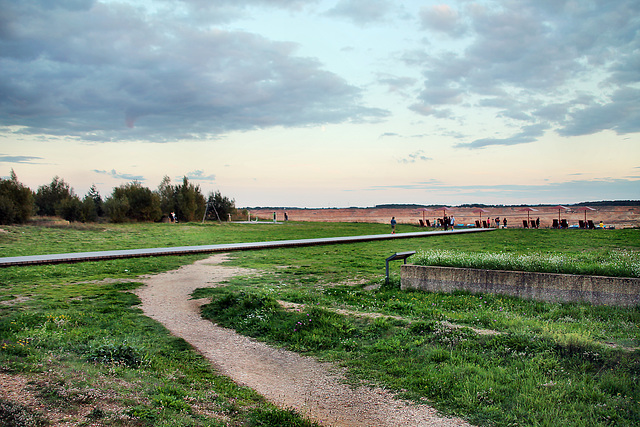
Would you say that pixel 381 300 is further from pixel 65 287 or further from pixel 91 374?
pixel 65 287

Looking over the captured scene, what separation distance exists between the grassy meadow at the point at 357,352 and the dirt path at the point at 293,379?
23 centimetres

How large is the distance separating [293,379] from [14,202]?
4185cm

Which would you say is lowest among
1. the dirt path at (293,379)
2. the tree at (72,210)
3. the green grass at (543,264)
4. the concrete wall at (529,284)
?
the dirt path at (293,379)

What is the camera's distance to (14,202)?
37656 mm

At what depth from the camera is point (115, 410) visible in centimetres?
388

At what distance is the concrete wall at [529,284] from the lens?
7.84 metres

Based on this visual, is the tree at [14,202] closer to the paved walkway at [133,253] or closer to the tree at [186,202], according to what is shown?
the tree at [186,202]

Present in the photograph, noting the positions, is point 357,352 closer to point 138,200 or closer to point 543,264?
point 543,264

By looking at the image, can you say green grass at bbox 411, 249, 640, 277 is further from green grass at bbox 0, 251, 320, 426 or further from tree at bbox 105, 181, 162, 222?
tree at bbox 105, 181, 162, 222

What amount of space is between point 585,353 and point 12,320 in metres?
8.32

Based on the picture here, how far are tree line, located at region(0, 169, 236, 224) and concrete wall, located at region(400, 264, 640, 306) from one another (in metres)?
37.3

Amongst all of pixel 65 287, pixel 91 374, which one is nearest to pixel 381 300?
pixel 91 374

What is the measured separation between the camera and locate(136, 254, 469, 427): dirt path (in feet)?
13.7

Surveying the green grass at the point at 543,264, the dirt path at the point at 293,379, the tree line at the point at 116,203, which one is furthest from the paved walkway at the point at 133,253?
the tree line at the point at 116,203
